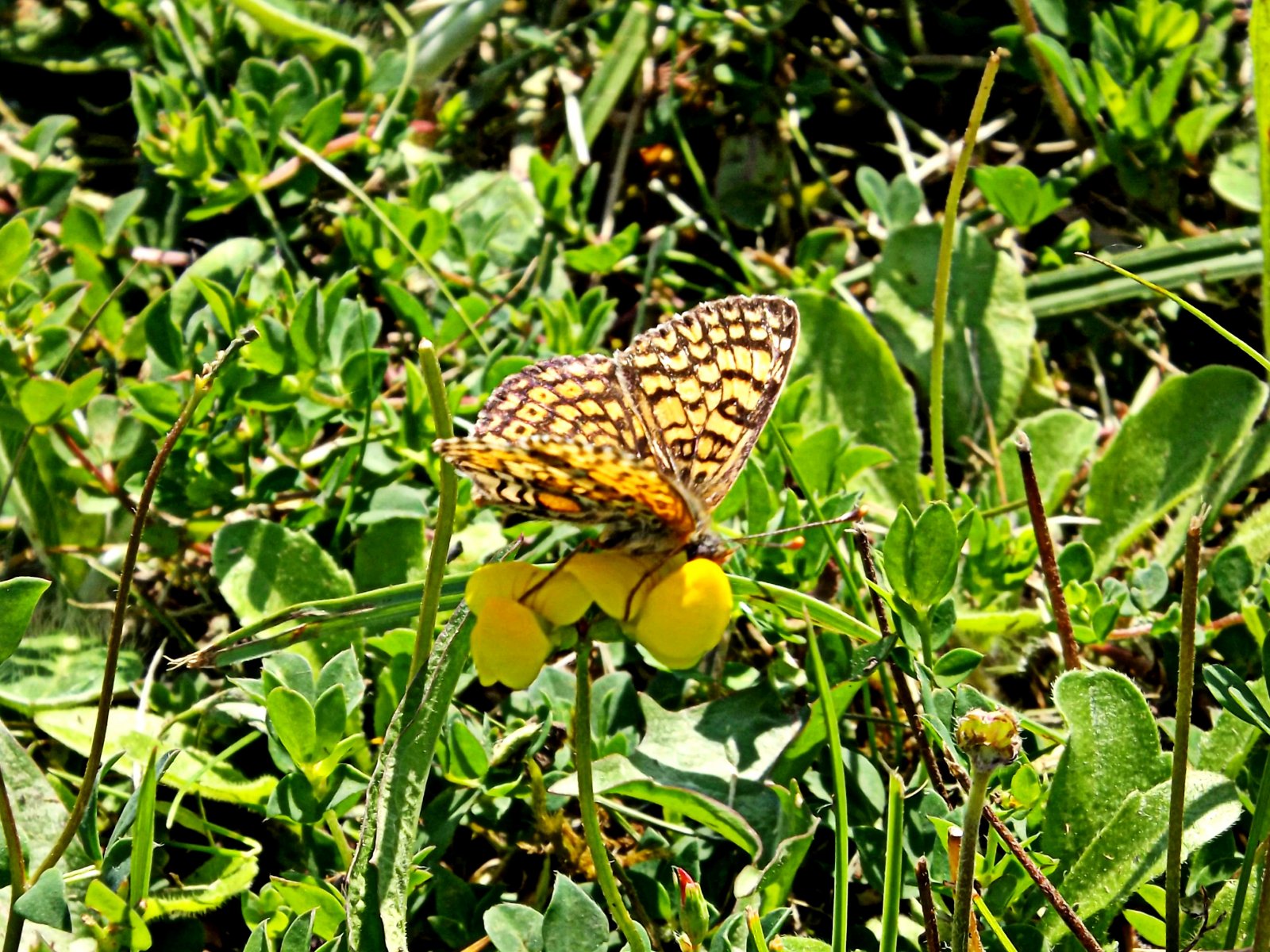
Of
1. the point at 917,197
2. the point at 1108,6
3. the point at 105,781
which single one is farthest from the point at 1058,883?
the point at 1108,6

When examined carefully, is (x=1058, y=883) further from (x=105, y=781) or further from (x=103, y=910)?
(x=105, y=781)

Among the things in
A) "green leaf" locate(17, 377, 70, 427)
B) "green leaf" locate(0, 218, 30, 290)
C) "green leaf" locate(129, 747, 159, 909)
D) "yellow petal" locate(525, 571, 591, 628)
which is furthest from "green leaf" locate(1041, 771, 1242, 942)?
"green leaf" locate(0, 218, 30, 290)

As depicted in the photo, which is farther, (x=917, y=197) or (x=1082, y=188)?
(x=1082, y=188)

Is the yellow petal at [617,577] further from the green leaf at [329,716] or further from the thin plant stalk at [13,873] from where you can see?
the thin plant stalk at [13,873]

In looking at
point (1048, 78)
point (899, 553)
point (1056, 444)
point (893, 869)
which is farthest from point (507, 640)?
point (1048, 78)

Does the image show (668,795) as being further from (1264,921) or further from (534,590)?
(1264,921)

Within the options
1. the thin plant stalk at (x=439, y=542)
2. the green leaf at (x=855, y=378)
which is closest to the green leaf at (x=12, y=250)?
the thin plant stalk at (x=439, y=542)

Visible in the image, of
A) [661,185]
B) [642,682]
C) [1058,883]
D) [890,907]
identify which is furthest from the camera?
[661,185]
